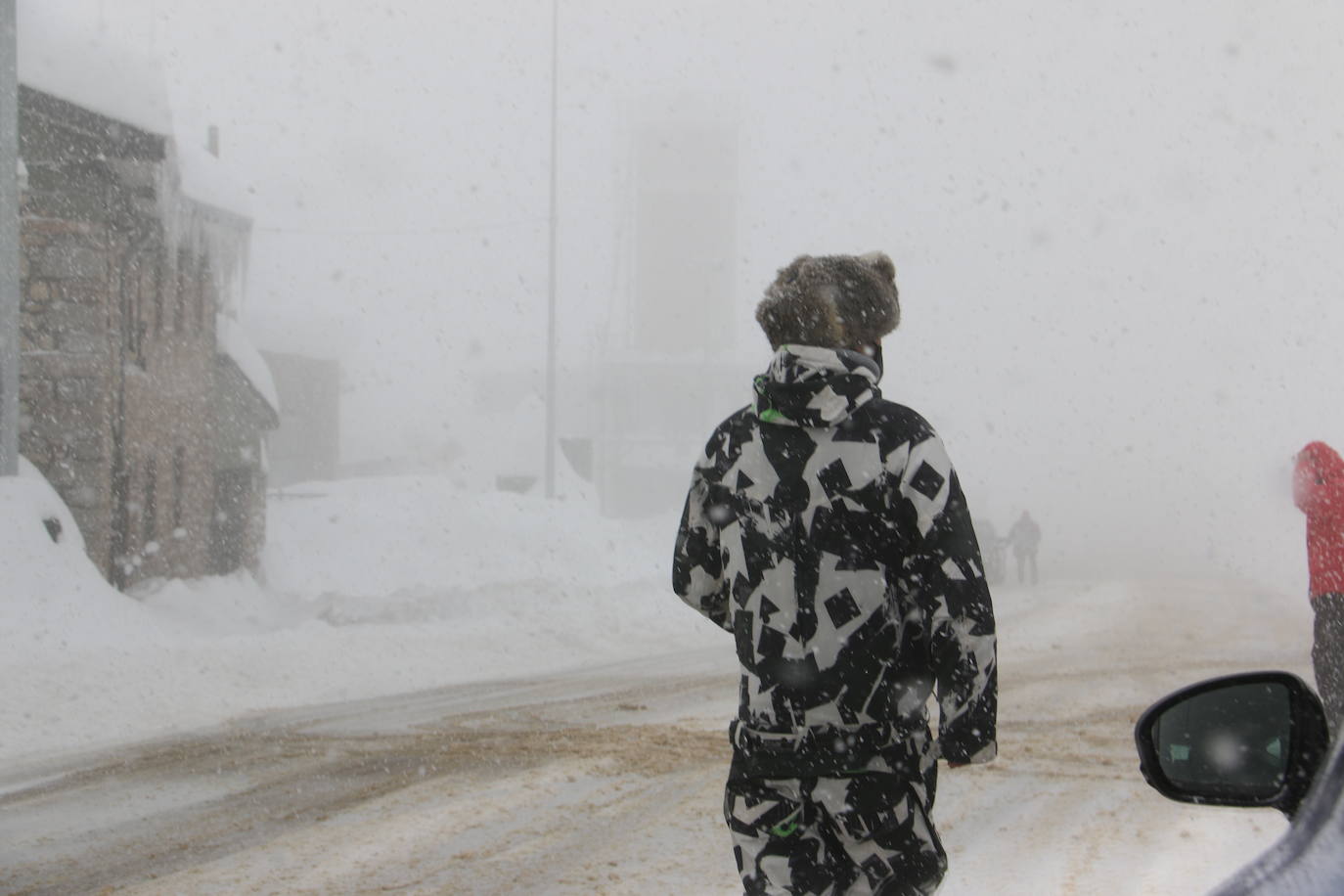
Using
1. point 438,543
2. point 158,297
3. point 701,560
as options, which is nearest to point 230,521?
point 438,543

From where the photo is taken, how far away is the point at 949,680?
2379 mm

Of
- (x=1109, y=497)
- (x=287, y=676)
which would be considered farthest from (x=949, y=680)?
(x=1109, y=497)

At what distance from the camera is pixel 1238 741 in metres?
1.60

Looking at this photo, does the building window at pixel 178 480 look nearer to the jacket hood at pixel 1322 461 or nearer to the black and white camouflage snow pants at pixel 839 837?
the jacket hood at pixel 1322 461

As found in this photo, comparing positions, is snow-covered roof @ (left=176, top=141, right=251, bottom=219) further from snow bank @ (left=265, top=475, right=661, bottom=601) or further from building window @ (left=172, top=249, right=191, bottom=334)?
snow bank @ (left=265, top=475, right=661, bottom=601)

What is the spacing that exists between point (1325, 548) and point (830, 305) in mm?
4244

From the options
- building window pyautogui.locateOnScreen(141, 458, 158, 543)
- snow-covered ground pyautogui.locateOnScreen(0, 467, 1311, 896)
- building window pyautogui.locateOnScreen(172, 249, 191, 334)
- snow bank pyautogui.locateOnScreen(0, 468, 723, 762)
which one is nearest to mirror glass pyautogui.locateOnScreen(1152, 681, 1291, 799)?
snow-covered ground pyautogui.locateOnScreen(0, 467, 1311, 896)

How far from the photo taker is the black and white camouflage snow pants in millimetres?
2422

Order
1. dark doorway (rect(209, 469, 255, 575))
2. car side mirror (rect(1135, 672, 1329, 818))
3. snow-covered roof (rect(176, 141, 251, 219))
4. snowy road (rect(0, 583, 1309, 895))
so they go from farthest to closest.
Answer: dark doorway (rect(209, 469, 255, 575)) → snow-covered roof (rect(176, 141, 251, 219)) → snowy road (rect(0, 583, 1309, 895)) → car side mirror (rect(1135, 672, 1329, 818))

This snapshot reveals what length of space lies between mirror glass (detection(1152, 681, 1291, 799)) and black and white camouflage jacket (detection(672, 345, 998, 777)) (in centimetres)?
67

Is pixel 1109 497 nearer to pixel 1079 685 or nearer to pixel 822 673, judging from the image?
pixel 1079 685

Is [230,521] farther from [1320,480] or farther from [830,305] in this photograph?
[830,305]

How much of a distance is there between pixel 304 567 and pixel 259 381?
119 inches

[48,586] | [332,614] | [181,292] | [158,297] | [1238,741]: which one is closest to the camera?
[1238,741]
